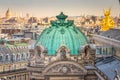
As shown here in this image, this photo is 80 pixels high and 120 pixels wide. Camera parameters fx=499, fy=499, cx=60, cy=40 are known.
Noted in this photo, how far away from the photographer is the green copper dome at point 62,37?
143ft

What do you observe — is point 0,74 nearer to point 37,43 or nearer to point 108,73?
point 37,43

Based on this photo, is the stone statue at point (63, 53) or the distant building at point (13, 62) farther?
the distant building at point (13, 62)

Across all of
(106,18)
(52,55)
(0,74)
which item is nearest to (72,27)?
(52,55)

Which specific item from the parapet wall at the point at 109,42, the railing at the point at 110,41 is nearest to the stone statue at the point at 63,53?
the parapet wall at the point at 109,42

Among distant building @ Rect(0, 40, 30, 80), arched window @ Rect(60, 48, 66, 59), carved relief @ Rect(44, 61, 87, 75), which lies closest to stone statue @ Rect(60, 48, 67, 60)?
arched window @ Rect(60, 48, 66, 59)

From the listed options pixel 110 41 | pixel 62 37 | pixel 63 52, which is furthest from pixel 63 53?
pixel 110 41

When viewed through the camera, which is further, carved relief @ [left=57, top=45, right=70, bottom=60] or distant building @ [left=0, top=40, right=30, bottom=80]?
distant building @ [left=0, top=40, right=30, bottom=80]

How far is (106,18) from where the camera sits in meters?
126

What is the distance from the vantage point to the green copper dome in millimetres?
43562

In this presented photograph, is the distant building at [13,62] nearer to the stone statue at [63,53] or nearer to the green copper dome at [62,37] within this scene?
the green copper dome at [62,37]

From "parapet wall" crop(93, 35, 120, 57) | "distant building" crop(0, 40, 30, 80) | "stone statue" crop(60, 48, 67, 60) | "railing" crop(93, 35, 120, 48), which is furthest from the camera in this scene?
"distant building" crop(0, 40, 30, 80)

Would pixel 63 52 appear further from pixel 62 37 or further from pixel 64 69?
pixel 62 37

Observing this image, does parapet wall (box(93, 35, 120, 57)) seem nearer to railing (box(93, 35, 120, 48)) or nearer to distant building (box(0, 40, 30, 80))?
railing (box(93, 35, 120, 48))

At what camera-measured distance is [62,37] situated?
44.0 meters
